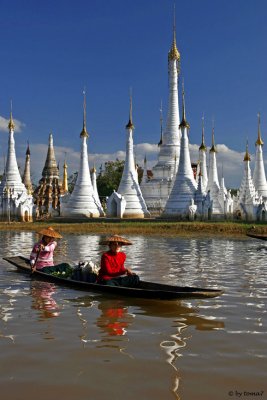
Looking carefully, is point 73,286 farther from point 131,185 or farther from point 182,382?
point 131,185

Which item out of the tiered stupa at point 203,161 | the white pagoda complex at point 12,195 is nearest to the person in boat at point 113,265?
the white pagoda complex at point 12,195

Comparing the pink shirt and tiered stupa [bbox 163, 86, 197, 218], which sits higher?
tiered stupa [bbox 163, 86, 197, 218]

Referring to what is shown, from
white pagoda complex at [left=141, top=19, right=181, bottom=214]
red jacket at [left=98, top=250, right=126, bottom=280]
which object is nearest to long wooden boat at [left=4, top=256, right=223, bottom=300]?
red jacket at [left=98, top=250, right=126, bottom=280]

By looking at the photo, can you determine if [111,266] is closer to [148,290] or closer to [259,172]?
[148,290]

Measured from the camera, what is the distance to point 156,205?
2021 inches

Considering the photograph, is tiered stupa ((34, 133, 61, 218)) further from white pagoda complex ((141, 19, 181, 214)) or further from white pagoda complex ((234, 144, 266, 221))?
white pagoda complex ((234, 144, 266, 221))

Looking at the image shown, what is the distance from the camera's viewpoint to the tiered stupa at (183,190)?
4278 cm

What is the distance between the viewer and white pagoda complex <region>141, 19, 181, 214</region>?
5212 cm

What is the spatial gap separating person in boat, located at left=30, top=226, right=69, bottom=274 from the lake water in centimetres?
48

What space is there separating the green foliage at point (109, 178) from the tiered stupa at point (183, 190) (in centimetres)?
2966

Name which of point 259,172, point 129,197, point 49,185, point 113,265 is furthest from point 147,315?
point 49,185

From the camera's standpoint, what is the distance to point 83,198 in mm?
46062

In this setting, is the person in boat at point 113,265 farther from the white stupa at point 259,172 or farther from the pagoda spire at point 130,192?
the white stupa at point 259,172

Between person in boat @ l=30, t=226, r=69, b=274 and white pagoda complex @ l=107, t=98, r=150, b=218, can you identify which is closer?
person in boat @ l=30, t=226, r=69, b=274
